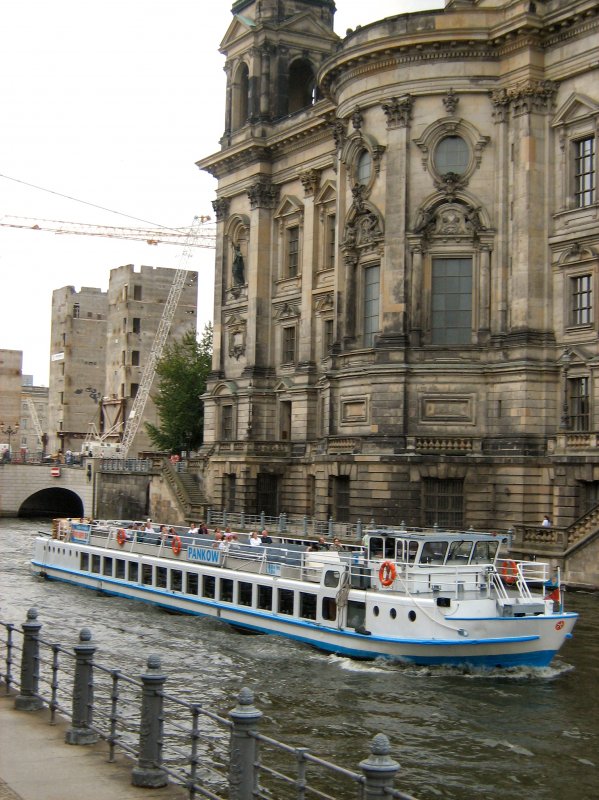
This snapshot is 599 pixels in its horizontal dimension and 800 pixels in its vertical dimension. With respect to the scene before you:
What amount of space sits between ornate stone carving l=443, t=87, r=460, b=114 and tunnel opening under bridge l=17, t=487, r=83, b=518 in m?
61.0

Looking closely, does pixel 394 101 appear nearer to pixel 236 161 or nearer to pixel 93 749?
pixel 236 161

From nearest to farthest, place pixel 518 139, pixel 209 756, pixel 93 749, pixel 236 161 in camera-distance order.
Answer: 1. pixel 93 749
2. pixel 209 756
3. pixel 518 139
4. pixel 236 161

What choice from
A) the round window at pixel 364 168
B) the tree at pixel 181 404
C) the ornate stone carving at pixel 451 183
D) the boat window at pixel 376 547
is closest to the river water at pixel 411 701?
the boat window at pixel 376 547

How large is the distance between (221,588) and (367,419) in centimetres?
1841

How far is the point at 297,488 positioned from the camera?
6638 cm

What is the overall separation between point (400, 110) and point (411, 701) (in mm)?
35254

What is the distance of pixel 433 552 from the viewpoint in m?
31.8

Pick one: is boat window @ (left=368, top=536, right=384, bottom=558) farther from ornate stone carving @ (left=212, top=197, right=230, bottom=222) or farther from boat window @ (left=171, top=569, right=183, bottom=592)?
ornate stone carving @ (left=212, top=197, right=230, bottom=222)

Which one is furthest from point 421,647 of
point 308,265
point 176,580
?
point 308,265

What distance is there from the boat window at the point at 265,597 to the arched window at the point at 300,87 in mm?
45884

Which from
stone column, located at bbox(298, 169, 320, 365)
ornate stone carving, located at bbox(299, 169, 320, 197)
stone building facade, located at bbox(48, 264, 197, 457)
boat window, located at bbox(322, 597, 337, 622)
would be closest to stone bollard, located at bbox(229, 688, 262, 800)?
boat window, located at bbox(322, 597, 337, 622)

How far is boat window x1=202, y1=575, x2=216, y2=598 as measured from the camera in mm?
38688

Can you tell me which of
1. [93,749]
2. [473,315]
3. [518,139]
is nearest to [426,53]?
[518,139]

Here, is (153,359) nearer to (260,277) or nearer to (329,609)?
(260,277)
